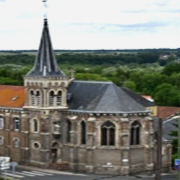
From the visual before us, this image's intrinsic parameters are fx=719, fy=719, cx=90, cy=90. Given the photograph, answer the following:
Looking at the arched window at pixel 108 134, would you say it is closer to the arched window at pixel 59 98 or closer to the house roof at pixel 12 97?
the arched window at pixel 59 98

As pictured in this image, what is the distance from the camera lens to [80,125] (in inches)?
3123

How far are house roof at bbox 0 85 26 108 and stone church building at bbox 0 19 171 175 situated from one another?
1.20 metres

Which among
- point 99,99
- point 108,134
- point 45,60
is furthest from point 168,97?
point 45,60

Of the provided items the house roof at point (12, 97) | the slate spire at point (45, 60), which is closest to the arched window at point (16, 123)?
the house roof at point (12, 97)

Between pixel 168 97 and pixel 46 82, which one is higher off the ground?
pixel 168 97

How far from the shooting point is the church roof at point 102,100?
78.0 meters

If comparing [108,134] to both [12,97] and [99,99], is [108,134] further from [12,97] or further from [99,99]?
[12,97]

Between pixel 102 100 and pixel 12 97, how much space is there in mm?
13402

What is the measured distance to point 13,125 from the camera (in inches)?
3322

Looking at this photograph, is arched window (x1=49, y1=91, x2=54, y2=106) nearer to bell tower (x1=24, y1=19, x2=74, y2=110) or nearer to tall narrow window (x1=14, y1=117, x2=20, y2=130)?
bell tower (x1=24, y1=19, x2=74, y2=110)

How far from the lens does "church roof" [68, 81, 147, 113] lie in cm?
7800

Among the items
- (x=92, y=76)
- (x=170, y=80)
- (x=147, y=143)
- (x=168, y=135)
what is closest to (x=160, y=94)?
(x=92, y=76)

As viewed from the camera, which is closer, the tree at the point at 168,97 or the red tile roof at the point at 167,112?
the red tile roof at the point at 167,112

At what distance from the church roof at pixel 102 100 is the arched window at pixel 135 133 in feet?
5.60
